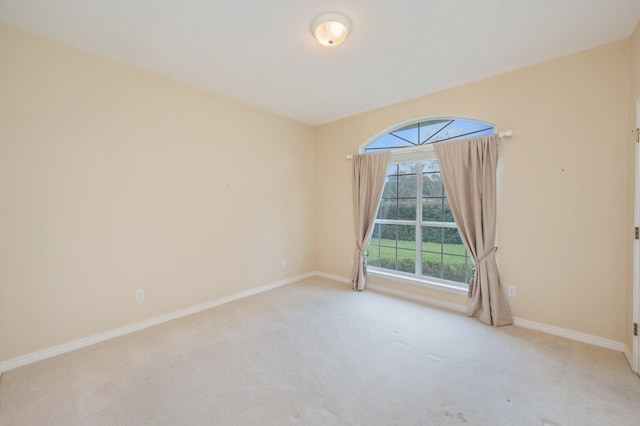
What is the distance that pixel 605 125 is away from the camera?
2391 mm

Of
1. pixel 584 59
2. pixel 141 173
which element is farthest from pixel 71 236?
pixel 584 59

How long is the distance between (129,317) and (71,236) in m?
0.96

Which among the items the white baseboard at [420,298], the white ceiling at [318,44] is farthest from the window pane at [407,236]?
the white ceiling at [318,44]

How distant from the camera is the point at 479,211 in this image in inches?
117

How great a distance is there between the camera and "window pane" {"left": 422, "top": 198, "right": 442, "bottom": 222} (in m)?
3.50

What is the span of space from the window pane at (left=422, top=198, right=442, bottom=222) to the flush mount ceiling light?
2.27 m

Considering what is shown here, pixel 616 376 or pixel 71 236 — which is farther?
pixel 71 236

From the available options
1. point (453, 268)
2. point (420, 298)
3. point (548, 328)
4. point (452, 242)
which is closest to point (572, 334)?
point (548, 328)

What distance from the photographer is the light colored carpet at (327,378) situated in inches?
64.5

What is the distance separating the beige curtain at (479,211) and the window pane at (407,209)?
0.59 metres

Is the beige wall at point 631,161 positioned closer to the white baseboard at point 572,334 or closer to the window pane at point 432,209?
the white baseboard at point 572,334

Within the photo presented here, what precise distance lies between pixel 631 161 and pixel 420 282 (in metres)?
2.28

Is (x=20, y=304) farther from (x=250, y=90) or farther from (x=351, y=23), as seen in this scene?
(x=351, y=23)

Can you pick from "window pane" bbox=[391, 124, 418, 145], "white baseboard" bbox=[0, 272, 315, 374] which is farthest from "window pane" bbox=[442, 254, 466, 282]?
"white baseboard" bbox=[0, 272, 315, 374]
